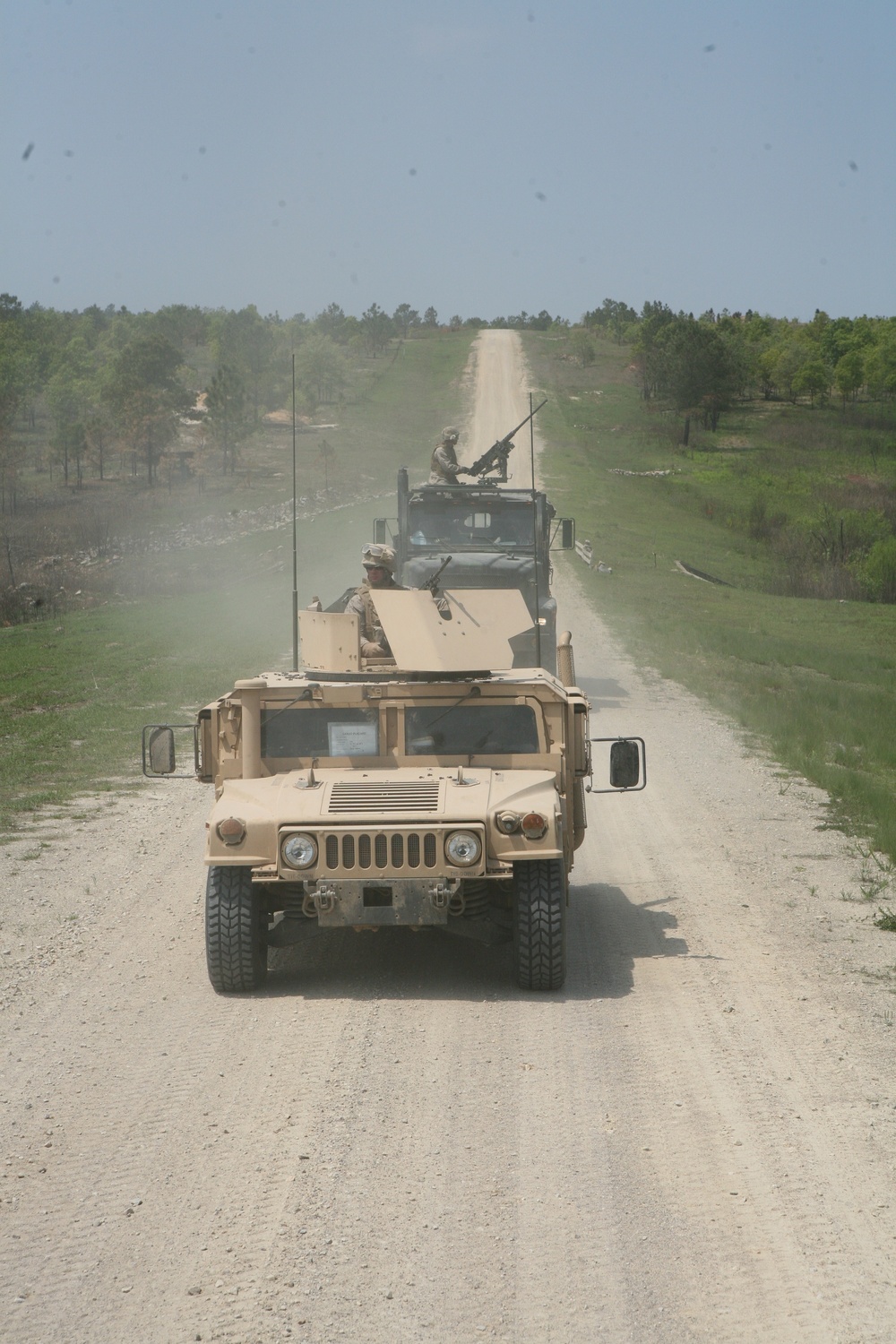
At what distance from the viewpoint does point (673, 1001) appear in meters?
7.64

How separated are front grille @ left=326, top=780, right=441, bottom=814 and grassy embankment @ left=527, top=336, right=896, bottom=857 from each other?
5371mm

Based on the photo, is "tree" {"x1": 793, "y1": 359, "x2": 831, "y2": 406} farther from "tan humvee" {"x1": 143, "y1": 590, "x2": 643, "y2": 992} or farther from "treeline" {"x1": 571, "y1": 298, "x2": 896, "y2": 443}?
"tan humvee" {"x1": 143, "y1": 590, "x2": 643, "y2": 992}

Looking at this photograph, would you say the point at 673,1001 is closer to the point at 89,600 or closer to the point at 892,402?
the point at 89,600

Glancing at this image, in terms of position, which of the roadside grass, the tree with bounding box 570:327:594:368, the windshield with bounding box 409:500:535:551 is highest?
the tree with bounding box 570:327:594:368

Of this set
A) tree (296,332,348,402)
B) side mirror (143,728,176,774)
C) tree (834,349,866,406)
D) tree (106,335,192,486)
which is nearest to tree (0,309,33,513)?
tree (106,335,192,486)

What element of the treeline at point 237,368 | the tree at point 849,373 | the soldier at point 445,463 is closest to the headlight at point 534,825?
the soldier at point 445,463

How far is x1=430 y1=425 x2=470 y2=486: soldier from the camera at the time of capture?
1864cm

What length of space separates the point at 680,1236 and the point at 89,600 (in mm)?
32760

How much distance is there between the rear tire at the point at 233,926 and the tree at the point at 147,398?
57781mm

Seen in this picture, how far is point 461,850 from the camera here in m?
7.44

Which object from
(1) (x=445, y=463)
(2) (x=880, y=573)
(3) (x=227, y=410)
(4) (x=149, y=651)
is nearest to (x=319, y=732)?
(1) (x=445, y=463)

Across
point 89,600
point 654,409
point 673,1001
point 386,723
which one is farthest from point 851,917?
point 654,409

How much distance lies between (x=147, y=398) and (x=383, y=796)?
59091 millimetres

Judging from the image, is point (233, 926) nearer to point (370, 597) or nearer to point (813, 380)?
point (370, 597)
